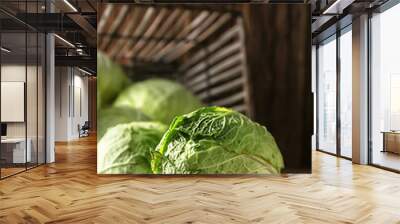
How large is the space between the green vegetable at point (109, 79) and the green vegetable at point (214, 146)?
1.04m

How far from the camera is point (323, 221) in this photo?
3.61 m

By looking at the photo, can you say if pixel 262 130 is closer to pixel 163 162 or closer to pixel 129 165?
A: pixel 163 162

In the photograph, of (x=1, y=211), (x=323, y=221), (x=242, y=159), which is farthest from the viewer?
(x=242, y=159)

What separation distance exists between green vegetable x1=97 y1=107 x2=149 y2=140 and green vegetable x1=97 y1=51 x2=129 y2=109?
16cm

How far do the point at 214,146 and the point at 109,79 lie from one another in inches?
78.4

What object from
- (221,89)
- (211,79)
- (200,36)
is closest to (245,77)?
(221,89)

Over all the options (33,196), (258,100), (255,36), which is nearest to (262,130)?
(258,100)

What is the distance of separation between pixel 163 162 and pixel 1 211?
245cm

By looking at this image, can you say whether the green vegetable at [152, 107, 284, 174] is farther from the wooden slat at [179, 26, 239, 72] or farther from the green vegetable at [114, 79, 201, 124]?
the wooden slat at [179, 26, 239, 72]

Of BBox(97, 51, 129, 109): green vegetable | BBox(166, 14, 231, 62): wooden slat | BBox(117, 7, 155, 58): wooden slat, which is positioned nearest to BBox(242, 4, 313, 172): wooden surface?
BBox(166, 14, 231, 62): wooden slat

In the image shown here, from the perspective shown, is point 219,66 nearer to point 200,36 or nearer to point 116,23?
point 200,36

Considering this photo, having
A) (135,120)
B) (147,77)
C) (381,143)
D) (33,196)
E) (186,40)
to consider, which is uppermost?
(186,40)

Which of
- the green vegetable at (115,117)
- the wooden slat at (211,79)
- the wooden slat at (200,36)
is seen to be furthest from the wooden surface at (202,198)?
the wooden slat at (200,36)

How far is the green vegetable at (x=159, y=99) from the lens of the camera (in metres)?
6.02
